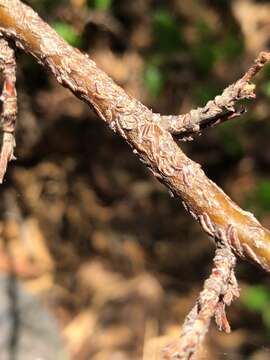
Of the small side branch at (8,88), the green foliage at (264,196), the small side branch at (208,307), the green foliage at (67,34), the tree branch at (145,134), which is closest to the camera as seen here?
the small side branch at (208,307)

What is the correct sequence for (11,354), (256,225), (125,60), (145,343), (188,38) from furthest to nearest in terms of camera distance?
(125,60), (188,38), (145,343), (11,354), (256,225)

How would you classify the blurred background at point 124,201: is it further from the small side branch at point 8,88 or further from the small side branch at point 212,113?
the small side branch at point 212,113

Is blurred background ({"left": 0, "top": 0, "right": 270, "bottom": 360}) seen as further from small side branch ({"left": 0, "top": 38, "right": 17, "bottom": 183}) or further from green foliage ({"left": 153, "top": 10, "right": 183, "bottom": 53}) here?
small side branch ({"left": 0, "top": 38, "right": 17, "bottom": 183})

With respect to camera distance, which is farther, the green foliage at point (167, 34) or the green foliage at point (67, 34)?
the green foliage at point (167, 34)

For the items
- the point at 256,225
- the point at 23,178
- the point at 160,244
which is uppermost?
the point at 23,178

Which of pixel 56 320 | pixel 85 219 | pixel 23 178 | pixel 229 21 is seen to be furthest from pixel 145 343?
pixel 229 21

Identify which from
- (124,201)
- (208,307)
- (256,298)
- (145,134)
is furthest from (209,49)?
(208,307)

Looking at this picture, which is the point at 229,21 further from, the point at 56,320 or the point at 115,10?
the point at 56,320

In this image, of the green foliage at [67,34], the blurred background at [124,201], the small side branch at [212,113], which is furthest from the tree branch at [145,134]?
the blurred background at [124,201]

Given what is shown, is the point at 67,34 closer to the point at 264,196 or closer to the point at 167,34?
the point at 167,34
